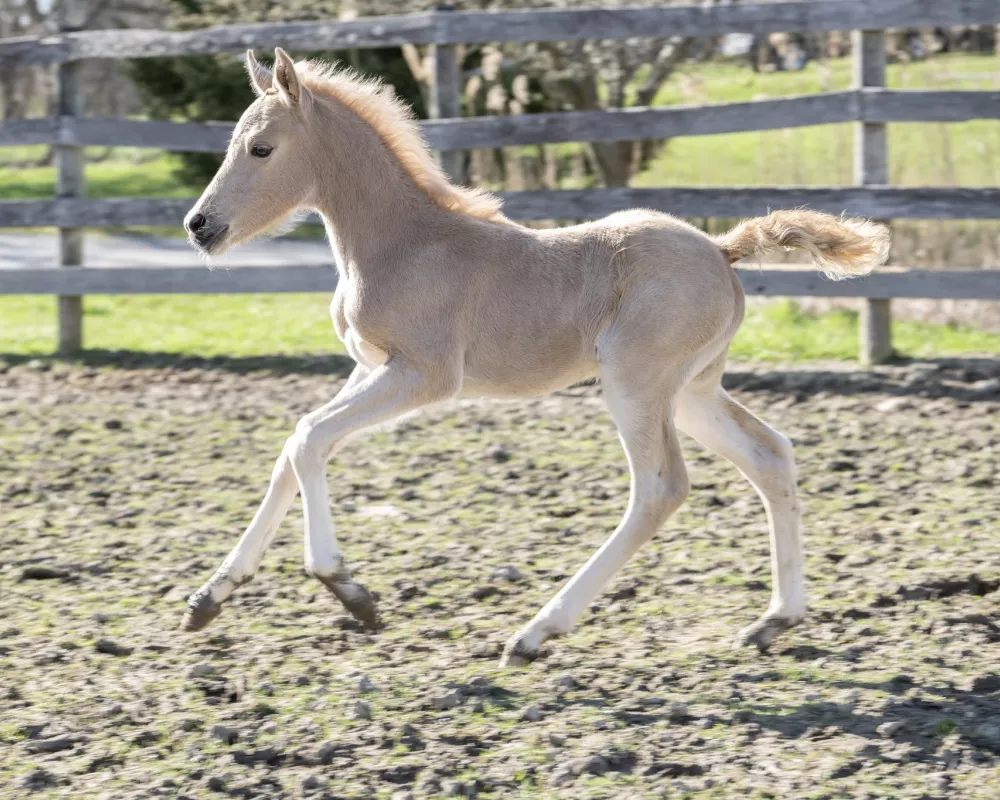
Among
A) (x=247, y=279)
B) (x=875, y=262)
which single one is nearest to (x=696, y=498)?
(x=875, y=262)

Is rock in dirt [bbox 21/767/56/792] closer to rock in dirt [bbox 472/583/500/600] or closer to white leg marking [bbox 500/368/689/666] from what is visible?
white leg marking [bbox 500/368/689/666]

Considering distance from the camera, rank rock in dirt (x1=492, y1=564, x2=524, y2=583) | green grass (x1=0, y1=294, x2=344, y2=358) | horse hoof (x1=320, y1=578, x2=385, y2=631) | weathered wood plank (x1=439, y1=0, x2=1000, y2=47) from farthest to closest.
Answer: green grass (x1=0, y1=294, x2=344, y2=358) → weathered wood plank (x1=439, y1=0, x2=1000, y2=47) → rock in dirt (x1=492, y1=564, x2=524, y2=583) → horse hoof (x1=320, y1=578, x2=385, y2=631)

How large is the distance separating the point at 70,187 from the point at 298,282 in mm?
1700

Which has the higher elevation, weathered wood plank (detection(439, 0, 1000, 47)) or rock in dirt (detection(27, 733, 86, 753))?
weathered wood plank (detection(439, 0, 1000, 47))

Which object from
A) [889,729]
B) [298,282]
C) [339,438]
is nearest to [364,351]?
[339,438]

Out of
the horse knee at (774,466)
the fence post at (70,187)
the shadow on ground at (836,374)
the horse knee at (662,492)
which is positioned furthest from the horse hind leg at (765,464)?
the fence post at (70,187)

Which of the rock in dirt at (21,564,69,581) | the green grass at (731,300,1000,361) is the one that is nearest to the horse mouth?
the rock in dirt at (21,564,69,581)

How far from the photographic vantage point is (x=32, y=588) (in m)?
4.75

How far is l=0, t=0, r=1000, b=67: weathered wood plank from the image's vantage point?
7.67 meters

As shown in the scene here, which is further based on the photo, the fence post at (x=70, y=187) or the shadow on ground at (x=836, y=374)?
the fence post at (x=70, y=187)

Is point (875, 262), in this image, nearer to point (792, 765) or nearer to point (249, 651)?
point (792, 765)

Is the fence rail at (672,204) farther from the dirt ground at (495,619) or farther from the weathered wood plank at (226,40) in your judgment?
the dirt ground at (495,619)

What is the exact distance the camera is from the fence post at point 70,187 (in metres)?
8.94

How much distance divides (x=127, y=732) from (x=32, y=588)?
143 cm
